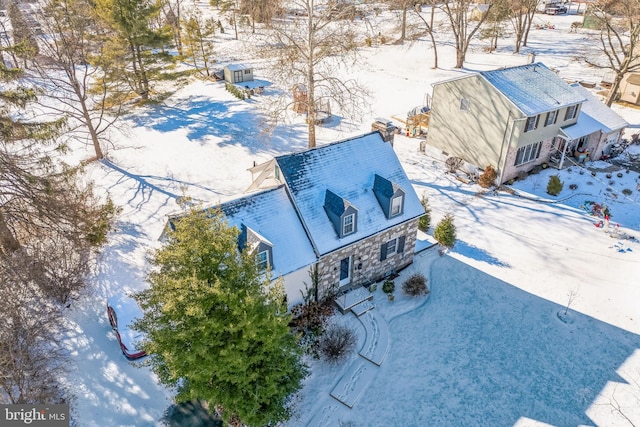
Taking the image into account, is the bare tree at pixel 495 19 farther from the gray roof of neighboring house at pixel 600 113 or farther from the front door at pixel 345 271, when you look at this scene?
the front door at pixel 345 271

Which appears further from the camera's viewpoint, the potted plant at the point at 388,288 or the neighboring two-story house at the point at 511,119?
the neighboring two-story house at the point at 511,119

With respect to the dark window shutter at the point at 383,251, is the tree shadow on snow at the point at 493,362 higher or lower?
lower

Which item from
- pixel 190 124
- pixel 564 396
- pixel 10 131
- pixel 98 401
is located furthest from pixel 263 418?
pixel 190 124

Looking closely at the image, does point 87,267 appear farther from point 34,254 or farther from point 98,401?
point 98,401

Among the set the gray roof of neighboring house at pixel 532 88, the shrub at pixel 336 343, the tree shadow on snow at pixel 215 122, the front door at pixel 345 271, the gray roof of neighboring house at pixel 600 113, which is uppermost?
the gray roof of neighboring house at pixel 532 88

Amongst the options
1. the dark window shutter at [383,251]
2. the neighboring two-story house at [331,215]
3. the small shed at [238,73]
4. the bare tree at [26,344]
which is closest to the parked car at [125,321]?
the bare tree at [26,344]

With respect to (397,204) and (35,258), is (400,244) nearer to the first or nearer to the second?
(397,204)
